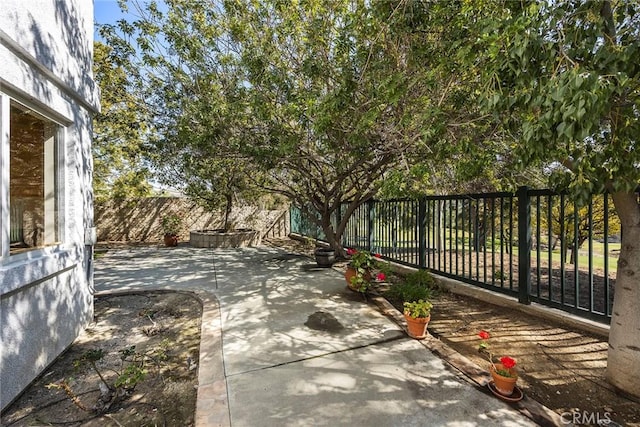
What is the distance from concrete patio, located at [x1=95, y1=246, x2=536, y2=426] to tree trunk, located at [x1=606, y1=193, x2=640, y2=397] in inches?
42.5

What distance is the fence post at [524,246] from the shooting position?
13.0ft

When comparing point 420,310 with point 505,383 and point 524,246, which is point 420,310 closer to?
point 505,383

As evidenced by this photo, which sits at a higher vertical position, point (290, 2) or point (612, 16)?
point (290, 2)

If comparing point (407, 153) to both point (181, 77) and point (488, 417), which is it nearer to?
point (488, 417)

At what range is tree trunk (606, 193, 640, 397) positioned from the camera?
2.36 m

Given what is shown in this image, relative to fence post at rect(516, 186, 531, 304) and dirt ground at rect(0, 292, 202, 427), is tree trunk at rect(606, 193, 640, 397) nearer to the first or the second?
fence post at rect(516, 186, 531, 304)

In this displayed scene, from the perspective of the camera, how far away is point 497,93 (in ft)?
7.13

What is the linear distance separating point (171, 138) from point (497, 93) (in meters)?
6.36

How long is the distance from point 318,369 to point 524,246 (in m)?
3.25

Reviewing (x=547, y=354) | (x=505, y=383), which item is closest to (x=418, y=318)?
(x=505, y=383)

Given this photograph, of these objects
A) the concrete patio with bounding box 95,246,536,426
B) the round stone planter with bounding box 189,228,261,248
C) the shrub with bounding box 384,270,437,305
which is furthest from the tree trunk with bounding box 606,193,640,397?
the round stone planter with bounding box 189,228,261,248

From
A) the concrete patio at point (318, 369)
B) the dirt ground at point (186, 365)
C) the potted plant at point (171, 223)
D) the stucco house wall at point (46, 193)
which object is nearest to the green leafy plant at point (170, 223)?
the potted plant at point (171, 223)

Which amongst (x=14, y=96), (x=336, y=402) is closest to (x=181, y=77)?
(x=14, y=96)

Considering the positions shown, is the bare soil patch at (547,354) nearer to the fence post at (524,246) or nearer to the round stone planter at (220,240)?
the fence post at (524,246)
